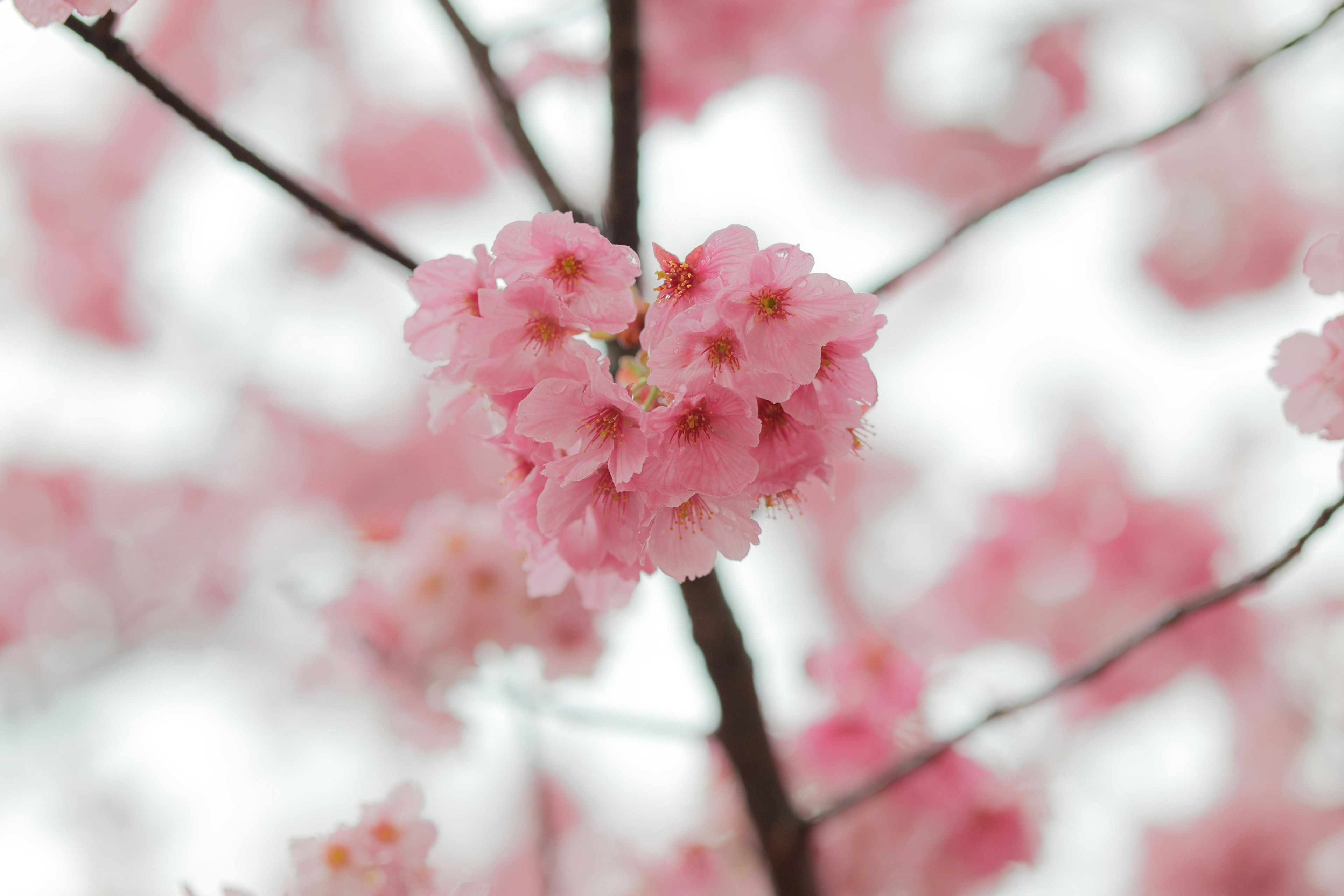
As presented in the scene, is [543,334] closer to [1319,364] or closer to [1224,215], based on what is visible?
[1319,364]

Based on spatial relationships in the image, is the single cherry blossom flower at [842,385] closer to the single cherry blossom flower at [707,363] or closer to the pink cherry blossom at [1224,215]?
the single cherry blossom flower at [707,363]

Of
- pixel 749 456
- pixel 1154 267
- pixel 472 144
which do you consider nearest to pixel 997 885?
pixel 749 456

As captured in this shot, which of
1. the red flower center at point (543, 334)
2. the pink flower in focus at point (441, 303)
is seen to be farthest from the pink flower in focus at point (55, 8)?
the red flower center at point (543, 334)

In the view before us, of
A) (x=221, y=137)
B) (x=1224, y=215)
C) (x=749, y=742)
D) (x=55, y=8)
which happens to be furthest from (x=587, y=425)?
(x=1224, y=215)

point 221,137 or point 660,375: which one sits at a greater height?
point 221,137

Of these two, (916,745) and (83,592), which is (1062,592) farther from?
(83,592)

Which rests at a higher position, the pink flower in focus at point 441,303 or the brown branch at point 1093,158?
the brown branch at point 1093,158
